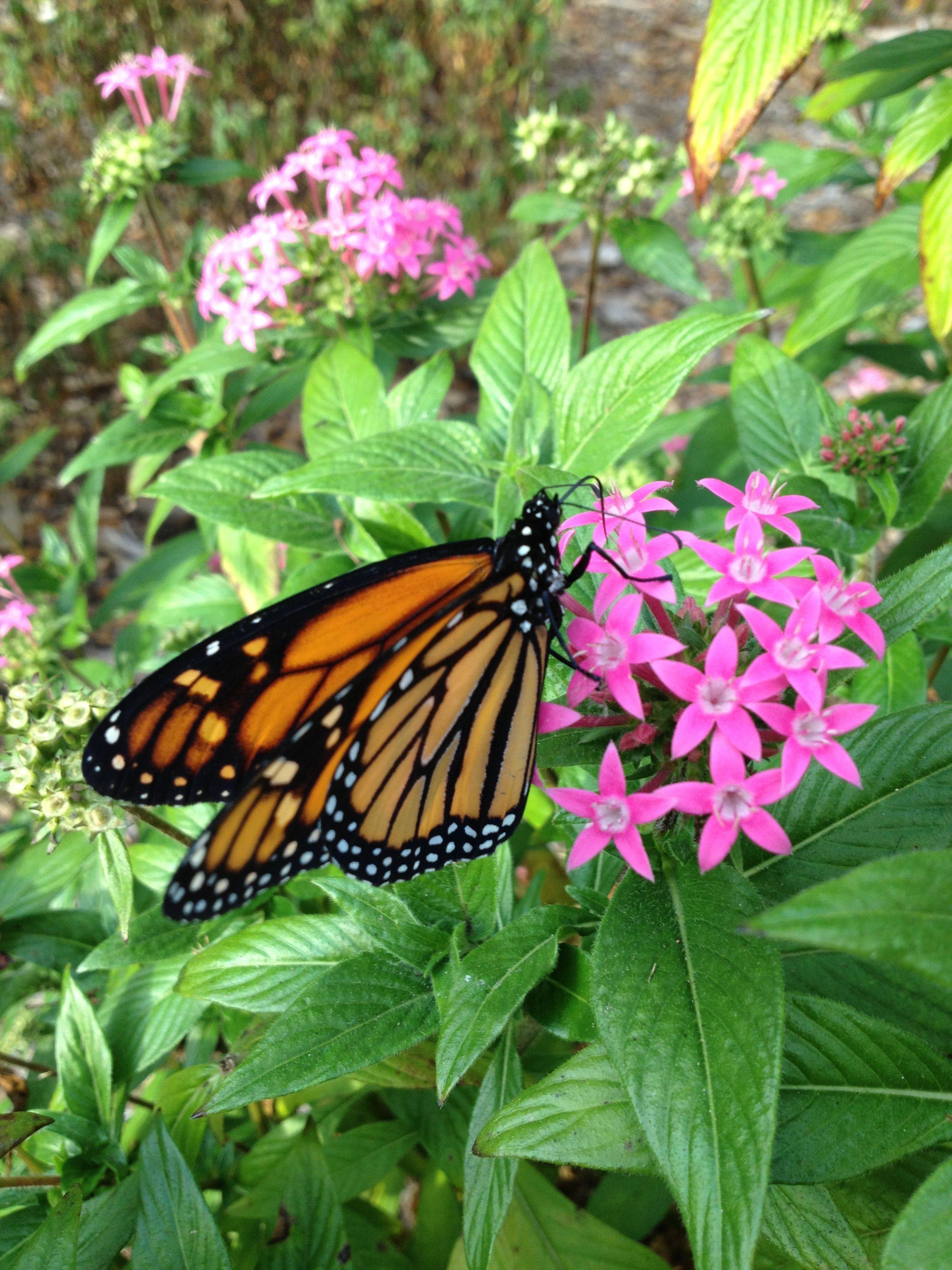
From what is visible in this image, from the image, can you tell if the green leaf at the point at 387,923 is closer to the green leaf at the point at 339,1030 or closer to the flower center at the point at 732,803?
the green leaf at the point at 339,1030

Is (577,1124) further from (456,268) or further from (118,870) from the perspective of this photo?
(456,268)

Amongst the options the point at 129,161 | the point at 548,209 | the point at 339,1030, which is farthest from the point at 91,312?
the point at 339,1030

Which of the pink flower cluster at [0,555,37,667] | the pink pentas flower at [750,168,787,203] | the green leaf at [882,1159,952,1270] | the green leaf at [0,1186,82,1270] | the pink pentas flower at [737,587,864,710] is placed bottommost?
the green leaf at [0,1186,82,1270]

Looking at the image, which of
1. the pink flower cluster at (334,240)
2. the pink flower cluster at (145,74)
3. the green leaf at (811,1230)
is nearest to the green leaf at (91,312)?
the pink flower cluster at (334,240)

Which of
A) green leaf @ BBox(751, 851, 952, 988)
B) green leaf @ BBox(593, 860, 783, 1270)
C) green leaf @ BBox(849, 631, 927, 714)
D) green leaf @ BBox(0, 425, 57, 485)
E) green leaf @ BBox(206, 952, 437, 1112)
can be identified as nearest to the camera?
green leaf @ BBox(751, 851, 952, 988)

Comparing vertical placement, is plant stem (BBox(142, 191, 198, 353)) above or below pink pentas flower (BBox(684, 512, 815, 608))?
above

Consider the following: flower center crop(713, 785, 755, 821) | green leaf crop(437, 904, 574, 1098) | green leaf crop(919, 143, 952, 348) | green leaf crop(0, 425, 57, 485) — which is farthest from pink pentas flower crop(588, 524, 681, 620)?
green leaf crop(0, 425, 57, 485)

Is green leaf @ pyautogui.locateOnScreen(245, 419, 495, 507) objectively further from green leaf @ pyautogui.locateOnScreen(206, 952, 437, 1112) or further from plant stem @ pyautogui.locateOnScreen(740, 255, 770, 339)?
plant stem @ pyautogui.locateOnScreen(740, 255, 770, 339)

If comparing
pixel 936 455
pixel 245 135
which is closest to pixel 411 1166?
pixel 936 455
